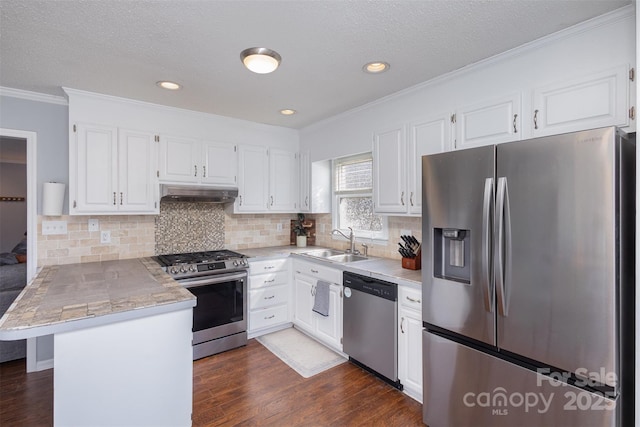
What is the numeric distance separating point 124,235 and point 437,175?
119 inches

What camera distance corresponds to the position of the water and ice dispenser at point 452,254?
187 cm

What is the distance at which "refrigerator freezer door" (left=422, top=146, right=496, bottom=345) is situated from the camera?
1.72 m

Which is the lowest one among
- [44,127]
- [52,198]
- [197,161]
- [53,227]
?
[53,227]

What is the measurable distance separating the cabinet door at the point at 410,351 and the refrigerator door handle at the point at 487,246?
0.62 m

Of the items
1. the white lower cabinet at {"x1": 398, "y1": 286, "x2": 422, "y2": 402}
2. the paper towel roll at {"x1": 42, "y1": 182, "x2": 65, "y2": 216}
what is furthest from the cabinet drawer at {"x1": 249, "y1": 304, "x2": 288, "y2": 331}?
the paper towel roll at {"x1": 42, "y1": 182, "x2": 65, "y2": 216}

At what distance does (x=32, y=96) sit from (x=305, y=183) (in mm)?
2733

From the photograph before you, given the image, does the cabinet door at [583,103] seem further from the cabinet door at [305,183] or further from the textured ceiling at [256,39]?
the cabinet door at [305,183]

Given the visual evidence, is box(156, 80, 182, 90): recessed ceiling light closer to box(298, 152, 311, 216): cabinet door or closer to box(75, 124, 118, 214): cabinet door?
box(75, 124, 118, 214): cabinet door

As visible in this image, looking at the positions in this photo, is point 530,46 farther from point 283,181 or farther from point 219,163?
point 219,163

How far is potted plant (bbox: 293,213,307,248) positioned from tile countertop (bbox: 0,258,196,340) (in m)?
1.88

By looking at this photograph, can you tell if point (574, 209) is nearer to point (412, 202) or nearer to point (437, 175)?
point (437, 175)

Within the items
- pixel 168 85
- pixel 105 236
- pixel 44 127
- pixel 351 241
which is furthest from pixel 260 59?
pixel 105 236

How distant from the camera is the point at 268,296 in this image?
348 centimetres

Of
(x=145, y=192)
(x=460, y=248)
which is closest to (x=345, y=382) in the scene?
(x=460, y=248)
